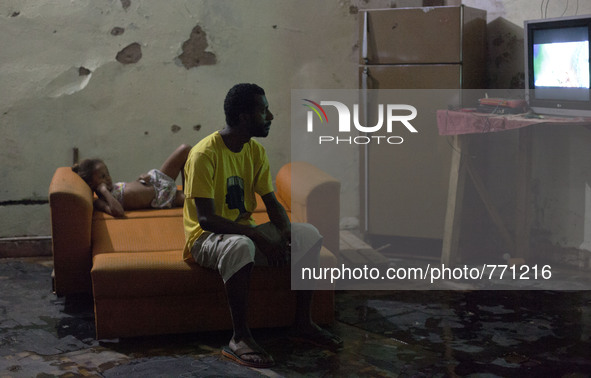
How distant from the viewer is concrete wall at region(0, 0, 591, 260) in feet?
17.1

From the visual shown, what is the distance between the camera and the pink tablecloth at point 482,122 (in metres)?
4.39

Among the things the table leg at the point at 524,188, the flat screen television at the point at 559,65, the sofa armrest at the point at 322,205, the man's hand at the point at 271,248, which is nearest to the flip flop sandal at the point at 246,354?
the man's hand at the point at 271,248

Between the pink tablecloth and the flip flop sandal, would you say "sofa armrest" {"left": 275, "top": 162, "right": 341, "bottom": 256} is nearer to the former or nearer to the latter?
the flip flop sandal

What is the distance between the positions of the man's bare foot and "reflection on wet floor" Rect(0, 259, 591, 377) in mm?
43

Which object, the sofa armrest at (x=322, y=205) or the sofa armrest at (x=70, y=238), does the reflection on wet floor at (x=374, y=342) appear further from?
Result: the sofa armrest at (x=322, y=205)

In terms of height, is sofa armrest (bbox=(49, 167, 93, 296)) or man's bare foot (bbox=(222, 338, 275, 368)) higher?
sofa armrest (bbox=(49, 167, 93, 296))

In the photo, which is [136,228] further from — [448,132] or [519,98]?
[519,98]

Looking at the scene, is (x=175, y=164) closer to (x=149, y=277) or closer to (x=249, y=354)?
(x=149, y=277)

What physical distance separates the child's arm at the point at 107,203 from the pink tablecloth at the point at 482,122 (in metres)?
2.17

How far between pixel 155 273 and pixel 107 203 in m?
1.20

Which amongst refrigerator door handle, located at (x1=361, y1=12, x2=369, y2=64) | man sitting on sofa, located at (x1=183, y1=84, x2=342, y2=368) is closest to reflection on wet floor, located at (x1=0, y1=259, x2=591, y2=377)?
man sitting on sofa, located at (x1=183, y1=84, x2=342, y2=368)

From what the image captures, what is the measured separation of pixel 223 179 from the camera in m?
3.54

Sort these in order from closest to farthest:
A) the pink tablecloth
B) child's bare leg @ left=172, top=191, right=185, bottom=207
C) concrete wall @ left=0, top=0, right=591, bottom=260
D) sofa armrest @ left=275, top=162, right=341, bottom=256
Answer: sofa armrest @ left=275, top=162, right=341, bottom=256
the pink tablecloth
child's bare leg @ left=172, top=191, right=185, bottom=207
concrete wall @ left=0, top=0, right=591, bottom=260

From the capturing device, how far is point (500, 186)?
536 cm
